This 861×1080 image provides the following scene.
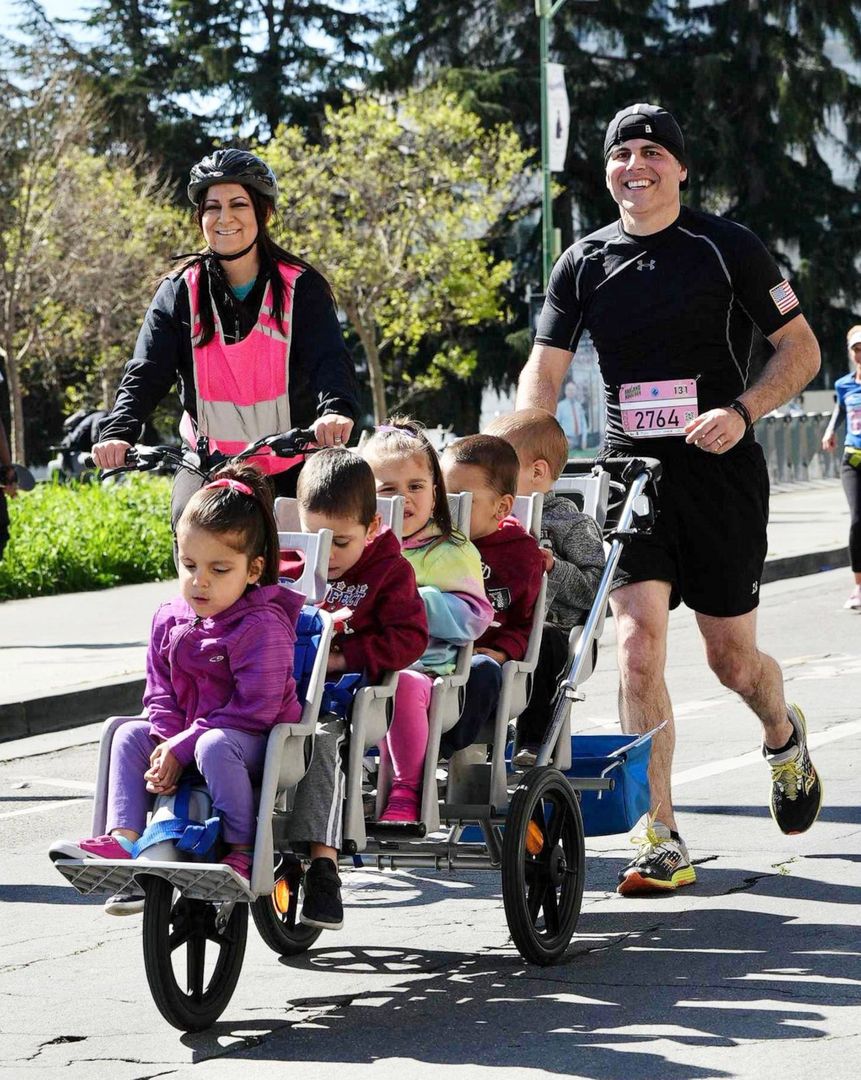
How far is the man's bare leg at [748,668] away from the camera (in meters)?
5.69

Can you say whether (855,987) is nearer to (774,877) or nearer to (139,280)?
(774,877)

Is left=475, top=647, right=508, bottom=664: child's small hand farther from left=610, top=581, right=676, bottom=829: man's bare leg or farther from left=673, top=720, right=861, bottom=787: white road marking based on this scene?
left=673, top=720, right=861, bottom=787: white road marking

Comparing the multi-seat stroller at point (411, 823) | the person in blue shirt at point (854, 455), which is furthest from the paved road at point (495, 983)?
the person in blue shirt at point (854, 455)

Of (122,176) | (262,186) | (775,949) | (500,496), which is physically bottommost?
(775,949)

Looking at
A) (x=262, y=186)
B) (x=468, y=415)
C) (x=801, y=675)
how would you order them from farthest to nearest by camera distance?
1. (x=468, y=415)
2. (x=801, y=675)
3. (x=262, y=186)

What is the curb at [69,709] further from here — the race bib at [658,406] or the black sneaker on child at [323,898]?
the black sneaker on child at [323,898]

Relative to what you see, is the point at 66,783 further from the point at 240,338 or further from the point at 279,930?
the point at 279,930

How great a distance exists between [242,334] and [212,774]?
1960mm

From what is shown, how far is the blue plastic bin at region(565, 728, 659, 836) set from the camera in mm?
5055

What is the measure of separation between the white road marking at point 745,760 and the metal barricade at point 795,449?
66.4ft

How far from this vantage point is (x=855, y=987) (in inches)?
171

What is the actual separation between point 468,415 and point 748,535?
37.7 meters

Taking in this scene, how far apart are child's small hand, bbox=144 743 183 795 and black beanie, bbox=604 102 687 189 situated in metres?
2.45

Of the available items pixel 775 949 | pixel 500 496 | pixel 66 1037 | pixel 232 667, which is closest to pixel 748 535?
pixel 500 496
